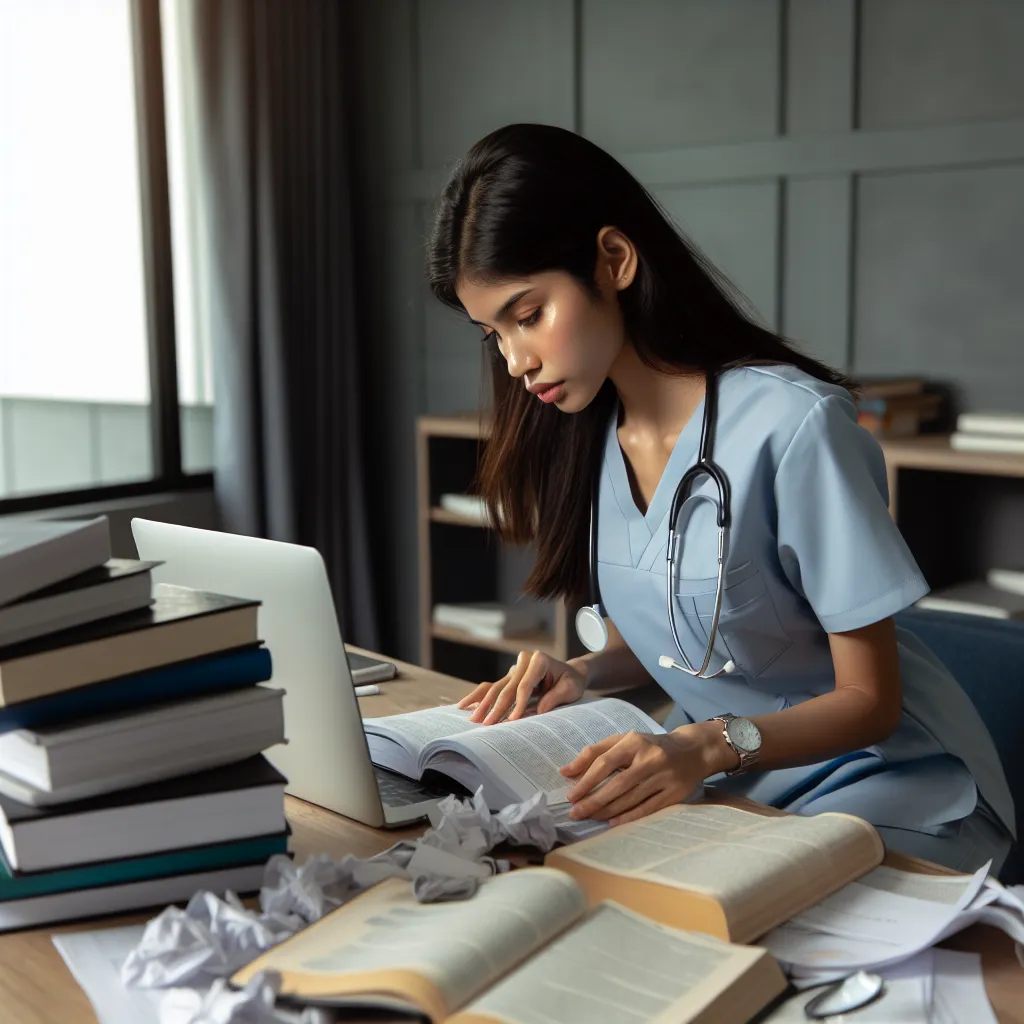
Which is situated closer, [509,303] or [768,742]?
[768,742]

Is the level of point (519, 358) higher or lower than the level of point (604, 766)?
higher

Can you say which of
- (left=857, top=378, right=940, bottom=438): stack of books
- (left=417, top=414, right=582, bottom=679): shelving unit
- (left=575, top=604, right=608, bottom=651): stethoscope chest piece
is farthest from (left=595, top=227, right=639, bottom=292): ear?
(left=417, top=414, right=582, bottom=679): shelving unit

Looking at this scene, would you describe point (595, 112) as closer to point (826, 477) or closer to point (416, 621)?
point (416, 621)

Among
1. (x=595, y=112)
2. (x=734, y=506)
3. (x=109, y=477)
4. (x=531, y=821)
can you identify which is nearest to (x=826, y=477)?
(x=734, y=506)

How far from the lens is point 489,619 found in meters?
3.18

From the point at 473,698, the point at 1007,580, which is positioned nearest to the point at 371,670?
the point at 473,698

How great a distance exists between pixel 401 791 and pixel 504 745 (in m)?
0.11

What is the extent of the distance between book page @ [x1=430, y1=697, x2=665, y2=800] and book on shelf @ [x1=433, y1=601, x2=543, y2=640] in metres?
1.92

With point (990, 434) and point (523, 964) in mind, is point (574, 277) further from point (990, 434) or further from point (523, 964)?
point (990, 434)

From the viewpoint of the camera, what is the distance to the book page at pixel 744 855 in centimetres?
79

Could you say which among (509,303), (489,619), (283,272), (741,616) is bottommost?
(489,619)

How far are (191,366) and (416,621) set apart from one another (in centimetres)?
100

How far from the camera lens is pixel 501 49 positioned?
329 cm

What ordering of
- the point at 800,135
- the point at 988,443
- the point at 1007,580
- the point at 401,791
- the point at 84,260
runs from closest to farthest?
the point at 401,791 → the point at 988,443 → the point at 1007,580 → the point at 800,135 → the point at 84,260
